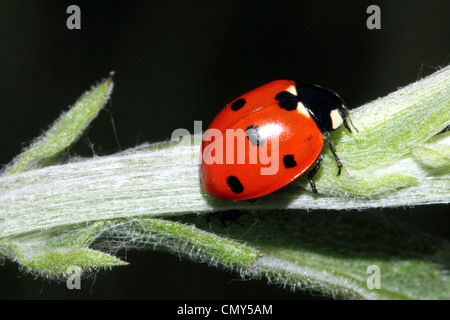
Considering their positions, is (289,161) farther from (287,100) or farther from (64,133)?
(64,133)

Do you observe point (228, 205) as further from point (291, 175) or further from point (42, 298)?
point (42, 298)

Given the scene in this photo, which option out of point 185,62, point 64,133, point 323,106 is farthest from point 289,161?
point 185,62

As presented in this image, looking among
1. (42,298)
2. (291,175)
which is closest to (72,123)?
(291,175)

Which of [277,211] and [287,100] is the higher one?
[287,100]

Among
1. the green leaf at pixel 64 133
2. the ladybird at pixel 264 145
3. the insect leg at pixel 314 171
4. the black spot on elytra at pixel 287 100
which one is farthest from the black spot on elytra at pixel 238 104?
the green leaf at pixel 64 133

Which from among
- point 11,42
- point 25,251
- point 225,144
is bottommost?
point 25,251

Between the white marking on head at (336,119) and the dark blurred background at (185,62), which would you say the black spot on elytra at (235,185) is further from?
the dark blurred background at (185,62)

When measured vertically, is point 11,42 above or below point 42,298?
above
